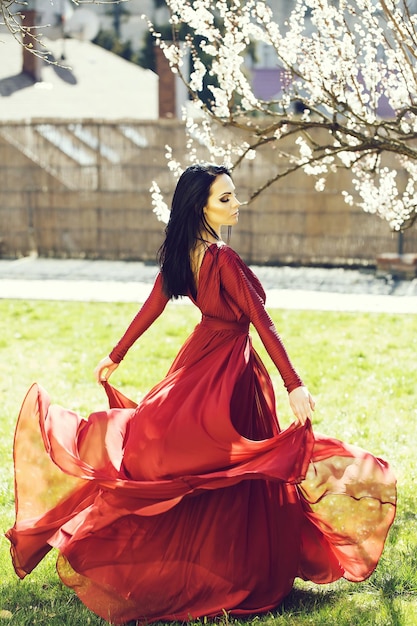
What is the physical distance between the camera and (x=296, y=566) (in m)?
3.62

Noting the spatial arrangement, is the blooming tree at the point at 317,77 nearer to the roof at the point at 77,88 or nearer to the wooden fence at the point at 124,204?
the wooden fence at the point at 124,204

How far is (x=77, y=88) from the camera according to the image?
977 inches

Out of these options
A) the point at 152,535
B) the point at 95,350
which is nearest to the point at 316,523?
the point at 152,535

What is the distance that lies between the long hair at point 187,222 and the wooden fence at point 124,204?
34.7ft

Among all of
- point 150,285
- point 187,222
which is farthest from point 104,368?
point 150,285

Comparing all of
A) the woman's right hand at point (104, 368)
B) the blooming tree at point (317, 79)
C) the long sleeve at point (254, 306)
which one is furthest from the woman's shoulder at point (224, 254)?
the blooming tree at point (317, 79)

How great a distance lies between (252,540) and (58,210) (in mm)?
Result: 12281

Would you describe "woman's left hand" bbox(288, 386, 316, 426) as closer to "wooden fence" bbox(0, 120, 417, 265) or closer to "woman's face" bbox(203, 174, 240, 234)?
"woman's face" bbox(203, 174, 240, 234)

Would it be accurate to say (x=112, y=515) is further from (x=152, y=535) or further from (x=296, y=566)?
(x=296, y=566)

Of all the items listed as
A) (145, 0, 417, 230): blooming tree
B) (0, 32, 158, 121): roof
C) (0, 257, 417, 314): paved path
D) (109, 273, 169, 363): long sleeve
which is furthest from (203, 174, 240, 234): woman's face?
(0, 32, 158, 121): roof

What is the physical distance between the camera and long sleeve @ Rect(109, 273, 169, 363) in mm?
3863

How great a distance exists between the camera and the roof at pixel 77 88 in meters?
22.2

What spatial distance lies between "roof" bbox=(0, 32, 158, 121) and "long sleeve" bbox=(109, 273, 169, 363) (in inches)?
677

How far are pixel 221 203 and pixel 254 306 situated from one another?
17.0 inches
